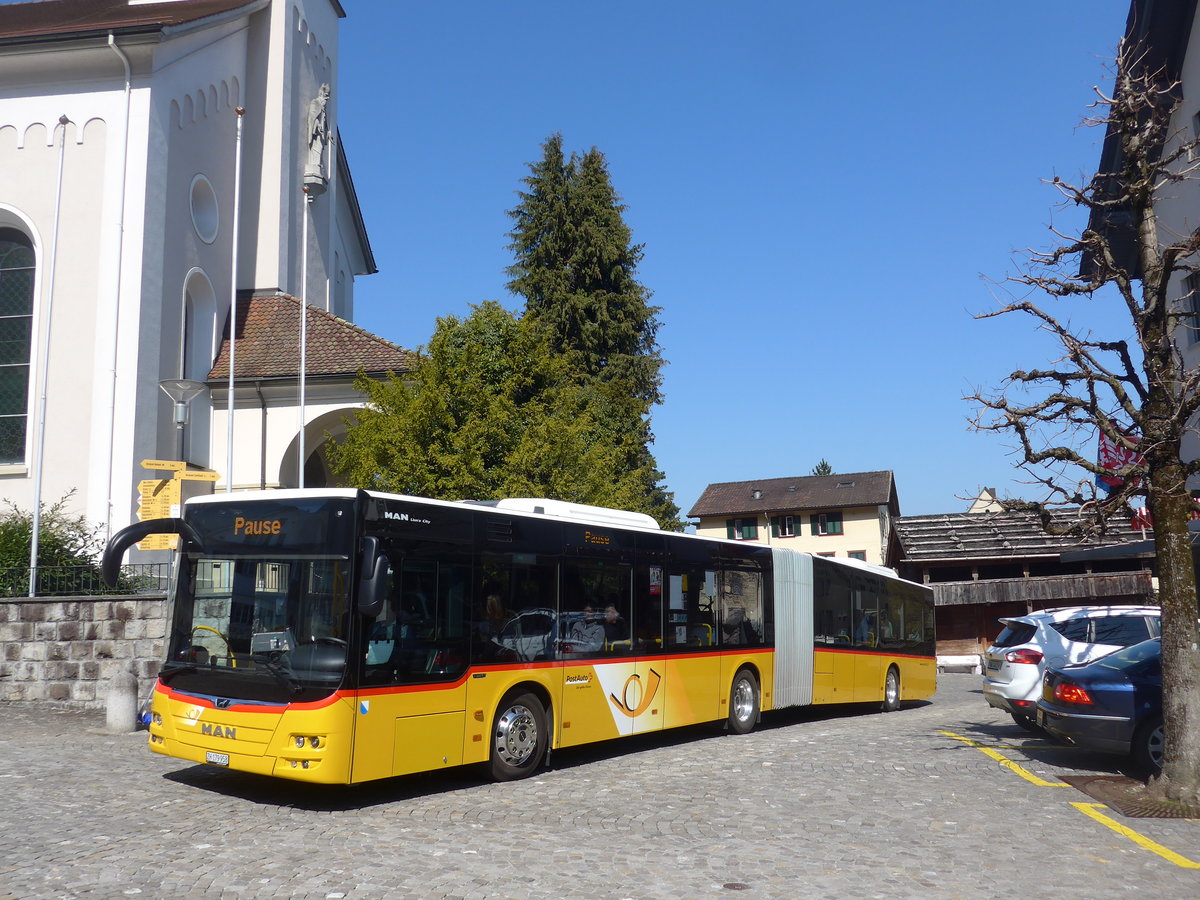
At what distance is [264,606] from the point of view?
30.1 ft

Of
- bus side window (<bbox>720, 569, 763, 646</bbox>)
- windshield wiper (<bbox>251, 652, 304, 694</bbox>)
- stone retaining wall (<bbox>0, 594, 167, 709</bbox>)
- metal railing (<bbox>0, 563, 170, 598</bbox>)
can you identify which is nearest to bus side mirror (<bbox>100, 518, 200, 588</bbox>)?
windshield wiper (<bbox>251, 652, 304, 694</bbox>)

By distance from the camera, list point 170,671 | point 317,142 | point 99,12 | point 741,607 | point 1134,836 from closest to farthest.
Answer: point 1134,836, point 170,671, point 741,607, point 99,12, point 317,142

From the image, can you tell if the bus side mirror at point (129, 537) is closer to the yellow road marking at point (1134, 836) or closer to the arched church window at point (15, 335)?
the yellow road marking at point (1134, 836)

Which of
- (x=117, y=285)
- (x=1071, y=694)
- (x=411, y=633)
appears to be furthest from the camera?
(x=117, y=285)

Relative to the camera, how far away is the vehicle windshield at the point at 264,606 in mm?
8852

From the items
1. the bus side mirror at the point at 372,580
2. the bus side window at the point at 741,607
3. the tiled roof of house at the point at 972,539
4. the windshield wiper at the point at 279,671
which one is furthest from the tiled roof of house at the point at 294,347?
the tiled roof of house at the point at 972,539

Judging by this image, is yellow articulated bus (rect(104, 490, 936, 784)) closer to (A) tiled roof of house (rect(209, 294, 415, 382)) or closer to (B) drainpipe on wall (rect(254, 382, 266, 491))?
(A) tiled roof of house (rect(209, 294, 415, 382))

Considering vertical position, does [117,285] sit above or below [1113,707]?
above

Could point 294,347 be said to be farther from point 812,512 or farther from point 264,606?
point 812,512

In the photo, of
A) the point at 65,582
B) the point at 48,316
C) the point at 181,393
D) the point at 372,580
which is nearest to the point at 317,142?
the point at 48,316

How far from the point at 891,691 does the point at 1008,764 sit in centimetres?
887

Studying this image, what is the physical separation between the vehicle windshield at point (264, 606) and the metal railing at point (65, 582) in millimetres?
7836

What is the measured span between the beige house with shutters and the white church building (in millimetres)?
46301

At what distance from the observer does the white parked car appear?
13.7 meters
